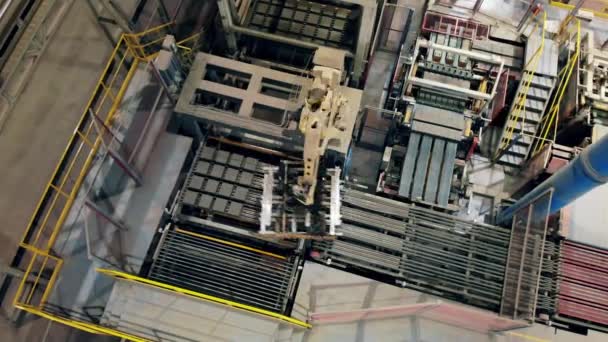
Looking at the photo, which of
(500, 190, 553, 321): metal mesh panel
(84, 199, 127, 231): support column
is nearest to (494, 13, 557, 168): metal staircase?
(500, 190, 553, 321): metal mesh panel

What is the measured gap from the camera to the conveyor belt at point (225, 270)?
8.44 m

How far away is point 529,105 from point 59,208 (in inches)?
388

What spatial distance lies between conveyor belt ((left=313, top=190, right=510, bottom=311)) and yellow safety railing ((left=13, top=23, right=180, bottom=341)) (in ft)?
13.4

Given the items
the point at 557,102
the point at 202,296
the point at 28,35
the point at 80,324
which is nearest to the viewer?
the point at 80,324

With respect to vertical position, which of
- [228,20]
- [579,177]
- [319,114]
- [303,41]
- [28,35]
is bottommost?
[319,114]

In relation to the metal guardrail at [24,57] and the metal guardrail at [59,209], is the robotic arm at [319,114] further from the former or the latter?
the metal guardrail at [24,57]

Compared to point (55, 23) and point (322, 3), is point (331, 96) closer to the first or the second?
point (322, 3)

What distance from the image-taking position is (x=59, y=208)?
27.1 feet

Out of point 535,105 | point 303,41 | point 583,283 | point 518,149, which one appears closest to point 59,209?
point 303,41

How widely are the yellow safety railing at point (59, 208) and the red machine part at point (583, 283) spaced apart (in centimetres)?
762

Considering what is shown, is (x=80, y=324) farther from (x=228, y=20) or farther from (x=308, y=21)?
(x=308, y=21)

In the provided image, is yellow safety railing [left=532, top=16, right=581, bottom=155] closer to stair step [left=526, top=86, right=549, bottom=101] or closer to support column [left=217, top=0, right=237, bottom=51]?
stair step [left=526, top=86, right=549, bottom=101]

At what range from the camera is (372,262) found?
8.80m

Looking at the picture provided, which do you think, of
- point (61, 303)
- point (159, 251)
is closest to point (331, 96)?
point (159, 251)
